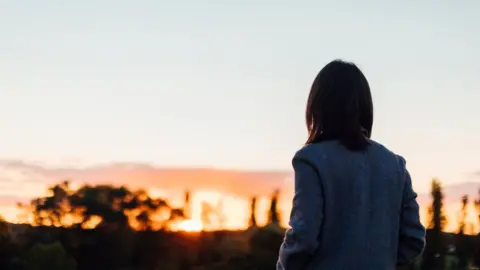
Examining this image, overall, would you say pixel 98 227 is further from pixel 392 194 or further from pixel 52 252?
pixel 392 194

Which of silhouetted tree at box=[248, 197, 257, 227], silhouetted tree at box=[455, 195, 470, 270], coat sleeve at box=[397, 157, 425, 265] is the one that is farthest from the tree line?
coat sleeve at box=[397, 157, 425, 265]

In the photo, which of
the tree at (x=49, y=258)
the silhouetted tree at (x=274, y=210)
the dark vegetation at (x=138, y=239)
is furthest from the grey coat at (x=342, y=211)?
the silhouetted tree at (x=274, y=210)

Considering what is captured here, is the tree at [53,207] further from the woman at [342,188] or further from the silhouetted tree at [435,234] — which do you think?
the woman at [342,188]

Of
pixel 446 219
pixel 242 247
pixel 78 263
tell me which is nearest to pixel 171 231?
pixel 78 263

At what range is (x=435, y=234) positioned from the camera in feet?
108

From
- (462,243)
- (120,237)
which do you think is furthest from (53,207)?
(462,243)

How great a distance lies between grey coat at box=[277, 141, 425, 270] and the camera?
123 inches

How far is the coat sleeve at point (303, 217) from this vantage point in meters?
3.12

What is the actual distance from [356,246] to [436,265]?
27633 millimetres

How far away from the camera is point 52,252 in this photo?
38719 millimetres

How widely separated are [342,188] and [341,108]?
0.81 feet

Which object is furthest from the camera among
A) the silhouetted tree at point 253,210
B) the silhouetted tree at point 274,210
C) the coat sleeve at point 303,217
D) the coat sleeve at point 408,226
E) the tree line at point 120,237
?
the silhouetted tree at point 253,210

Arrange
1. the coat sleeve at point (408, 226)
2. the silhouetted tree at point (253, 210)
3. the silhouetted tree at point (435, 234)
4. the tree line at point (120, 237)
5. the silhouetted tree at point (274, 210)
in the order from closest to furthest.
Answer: the coat sleeve at point (408, 226), the silhouetted tree at point (435, 234), the tree line at point (120, 237), the silhouetted tree at point (274, 210), the silhouetted tree at point (253, 210)

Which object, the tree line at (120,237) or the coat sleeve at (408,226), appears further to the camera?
the tree line at (120,237)
